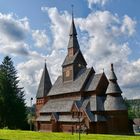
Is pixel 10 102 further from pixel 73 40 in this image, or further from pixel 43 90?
pixel 73 40

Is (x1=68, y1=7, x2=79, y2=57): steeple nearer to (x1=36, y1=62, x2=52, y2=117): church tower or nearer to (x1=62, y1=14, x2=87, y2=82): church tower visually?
(x1=62, y1=14, x2=87, y2=82): church tower

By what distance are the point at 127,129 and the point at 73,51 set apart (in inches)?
920

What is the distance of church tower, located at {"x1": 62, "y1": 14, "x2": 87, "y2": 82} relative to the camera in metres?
69.8

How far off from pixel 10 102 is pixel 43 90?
33.1 feet

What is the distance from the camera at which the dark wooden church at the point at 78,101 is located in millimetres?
56250

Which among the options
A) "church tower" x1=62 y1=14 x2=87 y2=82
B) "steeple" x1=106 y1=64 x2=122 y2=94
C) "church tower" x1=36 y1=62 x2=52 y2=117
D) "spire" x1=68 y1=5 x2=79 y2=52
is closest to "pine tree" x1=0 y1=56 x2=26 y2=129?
"church tower" x1=36 y1=62 x2=52 y2=117

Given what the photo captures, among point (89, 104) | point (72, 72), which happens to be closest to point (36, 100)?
point (72, 72)

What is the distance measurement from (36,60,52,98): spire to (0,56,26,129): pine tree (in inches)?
208

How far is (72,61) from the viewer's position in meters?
69.8

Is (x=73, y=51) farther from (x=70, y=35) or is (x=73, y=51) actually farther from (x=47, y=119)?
(x=47, y=119)

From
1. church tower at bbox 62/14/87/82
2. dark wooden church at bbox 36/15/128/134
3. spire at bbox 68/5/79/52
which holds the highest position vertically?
spire at bbox 68/5/79/52

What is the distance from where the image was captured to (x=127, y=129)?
5753 cm

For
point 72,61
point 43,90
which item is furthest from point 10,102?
point 72,61

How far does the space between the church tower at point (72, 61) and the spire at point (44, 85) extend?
8946mm
